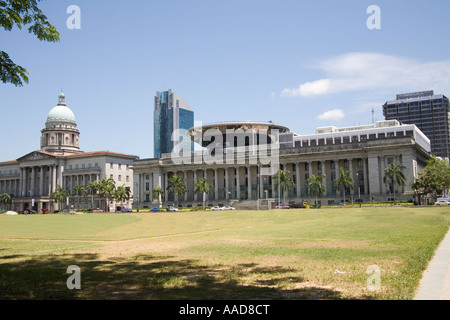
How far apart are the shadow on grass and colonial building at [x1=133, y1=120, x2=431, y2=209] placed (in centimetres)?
7367

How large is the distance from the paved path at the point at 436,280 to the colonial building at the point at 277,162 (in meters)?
72.9

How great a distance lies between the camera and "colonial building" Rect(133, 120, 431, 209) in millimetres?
103000

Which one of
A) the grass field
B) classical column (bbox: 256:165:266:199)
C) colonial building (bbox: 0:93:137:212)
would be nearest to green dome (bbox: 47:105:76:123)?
colonial building (bbox: 0:93:137:212)

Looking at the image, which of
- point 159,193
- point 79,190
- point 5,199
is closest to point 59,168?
point 79,190

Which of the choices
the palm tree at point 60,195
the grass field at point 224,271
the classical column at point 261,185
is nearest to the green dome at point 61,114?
the palm tree at point 60,195

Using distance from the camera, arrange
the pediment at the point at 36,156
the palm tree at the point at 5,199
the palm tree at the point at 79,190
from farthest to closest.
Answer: the palm tree at the point at 5,199 < the pediment at the point at 36,156 < the palm tree at the point at 79,190

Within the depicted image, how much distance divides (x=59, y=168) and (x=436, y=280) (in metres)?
160

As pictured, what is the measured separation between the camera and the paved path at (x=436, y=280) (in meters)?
9.20

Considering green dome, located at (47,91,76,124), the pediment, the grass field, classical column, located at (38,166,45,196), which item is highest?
green dome, located at (47,91,76,124)

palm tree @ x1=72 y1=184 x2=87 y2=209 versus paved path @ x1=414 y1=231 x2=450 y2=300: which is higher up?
palm tree @ x1=72 y1=184 x2=87 y2=209

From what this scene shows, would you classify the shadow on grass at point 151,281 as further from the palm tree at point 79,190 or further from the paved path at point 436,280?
the palm tree at point 79,190

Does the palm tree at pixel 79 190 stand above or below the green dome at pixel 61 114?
below

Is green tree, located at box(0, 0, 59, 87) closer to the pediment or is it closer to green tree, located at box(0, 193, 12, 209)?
the pediment
